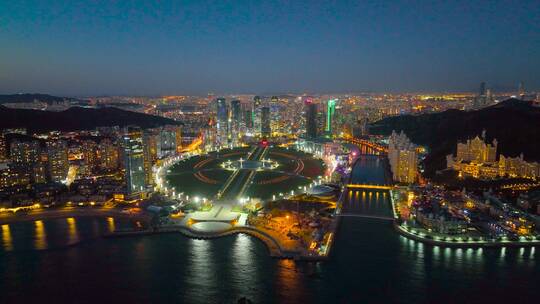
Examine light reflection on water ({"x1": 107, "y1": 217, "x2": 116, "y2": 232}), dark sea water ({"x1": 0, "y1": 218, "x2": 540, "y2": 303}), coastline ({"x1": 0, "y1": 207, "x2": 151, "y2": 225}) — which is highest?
coastline ({"x1": 0, "y1": 207, "x2": 151, "y2": 225})

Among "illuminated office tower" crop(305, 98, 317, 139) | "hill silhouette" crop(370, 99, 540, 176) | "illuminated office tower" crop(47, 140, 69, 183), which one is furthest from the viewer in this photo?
"illuminated office tower" crop(305, 98, 317, 139)

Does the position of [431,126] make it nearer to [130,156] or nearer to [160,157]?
[160,157]

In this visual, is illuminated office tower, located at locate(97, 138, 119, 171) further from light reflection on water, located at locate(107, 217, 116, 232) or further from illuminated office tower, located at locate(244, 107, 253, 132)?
illuminated office tower, located at locate(244, 107, 253, 132)

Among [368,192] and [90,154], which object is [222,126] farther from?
[368,192]

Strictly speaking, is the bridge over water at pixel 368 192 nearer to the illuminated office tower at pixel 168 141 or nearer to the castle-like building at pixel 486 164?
the castle-like building at pixel 486 164

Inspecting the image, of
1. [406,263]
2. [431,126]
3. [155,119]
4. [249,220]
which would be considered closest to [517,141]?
[431,126]

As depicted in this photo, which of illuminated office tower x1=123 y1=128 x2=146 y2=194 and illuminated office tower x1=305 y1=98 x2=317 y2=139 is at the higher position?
illuminated office tower x1=305 y1=98 x2=317 y2=139

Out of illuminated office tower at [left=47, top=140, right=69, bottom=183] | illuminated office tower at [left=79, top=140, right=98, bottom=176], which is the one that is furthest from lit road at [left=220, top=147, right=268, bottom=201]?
illuminated office tower at [left=47, top=140, right=69, bottom=183]
